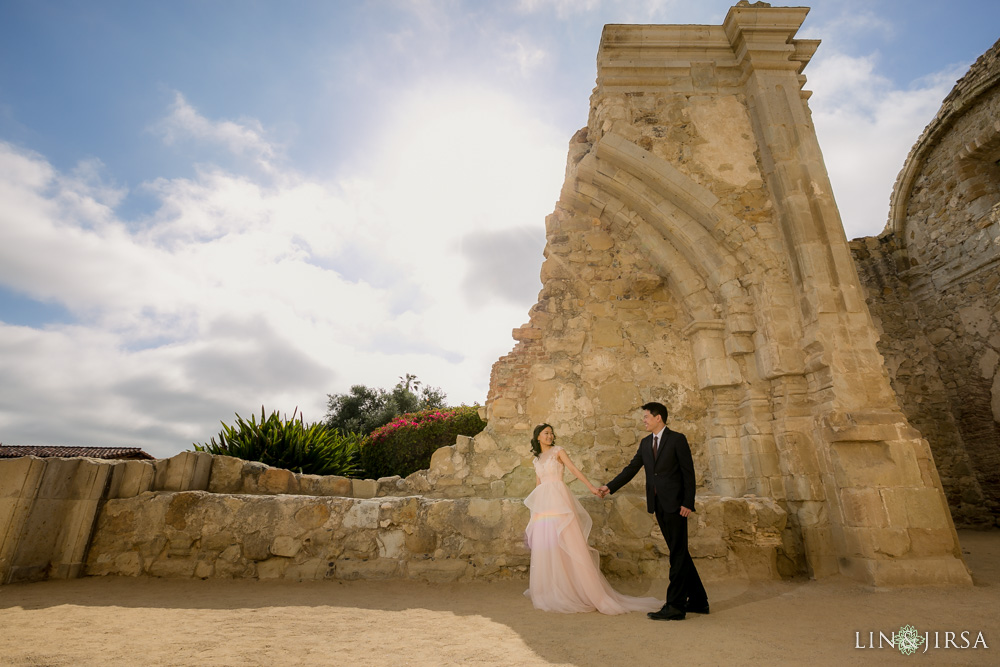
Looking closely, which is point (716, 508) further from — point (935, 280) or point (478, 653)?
point (935, 280)

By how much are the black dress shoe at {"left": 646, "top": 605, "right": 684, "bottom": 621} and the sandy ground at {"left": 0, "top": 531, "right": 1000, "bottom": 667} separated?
0.10 meters

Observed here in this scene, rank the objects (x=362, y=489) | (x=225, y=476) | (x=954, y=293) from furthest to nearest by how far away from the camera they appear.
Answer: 1. (x=954, y=293)
2. (x=362, y=489)
3. (x=225, y=476)

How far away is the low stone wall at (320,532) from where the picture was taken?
3812 mm

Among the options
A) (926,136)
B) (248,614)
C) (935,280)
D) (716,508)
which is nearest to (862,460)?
(716,508)

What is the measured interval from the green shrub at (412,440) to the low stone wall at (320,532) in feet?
9.41

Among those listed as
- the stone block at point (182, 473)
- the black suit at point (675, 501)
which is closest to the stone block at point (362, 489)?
the stone block at point (182, 473)

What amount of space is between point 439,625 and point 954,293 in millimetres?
9668

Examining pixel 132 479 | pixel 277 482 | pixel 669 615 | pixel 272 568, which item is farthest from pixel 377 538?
pixel 669 615

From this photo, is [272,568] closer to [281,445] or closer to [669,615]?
[281,445]

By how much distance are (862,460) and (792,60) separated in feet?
16.3

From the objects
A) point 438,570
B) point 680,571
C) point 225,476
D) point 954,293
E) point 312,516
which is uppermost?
point 954,293

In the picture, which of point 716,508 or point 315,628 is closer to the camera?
point 315,628

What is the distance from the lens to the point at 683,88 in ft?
19.5

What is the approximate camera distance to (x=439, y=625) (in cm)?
286
